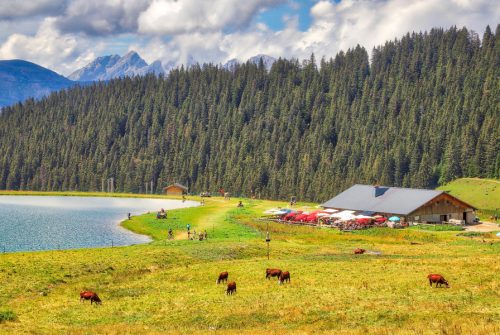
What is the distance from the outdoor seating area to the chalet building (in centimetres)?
291

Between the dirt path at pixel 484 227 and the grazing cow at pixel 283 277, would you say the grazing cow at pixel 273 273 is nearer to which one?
the grazing cow at pixel 283 277

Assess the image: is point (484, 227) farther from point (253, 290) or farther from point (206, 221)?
point (253, 290)

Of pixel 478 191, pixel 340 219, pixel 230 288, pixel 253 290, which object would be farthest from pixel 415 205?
pixel 230 288

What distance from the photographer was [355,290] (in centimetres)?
4172

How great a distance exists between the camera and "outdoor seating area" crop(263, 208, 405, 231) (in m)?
99.9

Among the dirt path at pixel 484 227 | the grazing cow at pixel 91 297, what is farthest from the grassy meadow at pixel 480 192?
the grazing cow at pixel 91 297

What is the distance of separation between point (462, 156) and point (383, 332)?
165 m

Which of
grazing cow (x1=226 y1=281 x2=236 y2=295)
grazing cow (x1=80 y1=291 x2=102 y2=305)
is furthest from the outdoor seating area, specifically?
grazing cow (x1=80 y1=291 x2=102 y2=305)

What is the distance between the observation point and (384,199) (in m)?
115

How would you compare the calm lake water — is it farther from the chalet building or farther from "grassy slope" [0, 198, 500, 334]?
the chalet building

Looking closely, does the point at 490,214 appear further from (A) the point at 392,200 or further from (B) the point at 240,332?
(B) the point at 240,332

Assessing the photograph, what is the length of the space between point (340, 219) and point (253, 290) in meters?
62.7

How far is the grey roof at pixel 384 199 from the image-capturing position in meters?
109

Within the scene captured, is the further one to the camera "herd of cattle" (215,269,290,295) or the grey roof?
the grey roof
